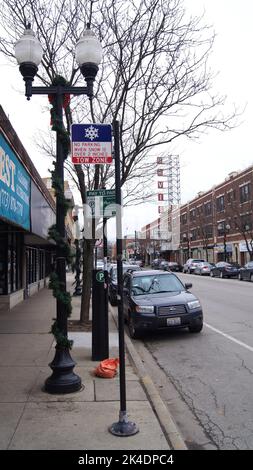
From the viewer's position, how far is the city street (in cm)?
521

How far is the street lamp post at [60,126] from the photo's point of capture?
6.30 m

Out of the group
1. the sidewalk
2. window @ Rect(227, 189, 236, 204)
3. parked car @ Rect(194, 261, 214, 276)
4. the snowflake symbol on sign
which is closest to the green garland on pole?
the sidewalk

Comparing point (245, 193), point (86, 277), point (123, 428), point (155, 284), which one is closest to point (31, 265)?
point (86, 277)

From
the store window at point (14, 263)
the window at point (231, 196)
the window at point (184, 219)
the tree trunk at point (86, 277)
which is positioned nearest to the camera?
→ the tree trunk at point (86, 277)

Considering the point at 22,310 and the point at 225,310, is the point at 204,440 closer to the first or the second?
the point at 225,310

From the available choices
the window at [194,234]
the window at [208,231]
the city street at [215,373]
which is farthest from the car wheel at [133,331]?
the window at [194,234]

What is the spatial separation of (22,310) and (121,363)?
38.3ft

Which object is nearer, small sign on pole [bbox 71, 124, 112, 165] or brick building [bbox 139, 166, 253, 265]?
small sign on pole [bbox 71, 124, 112, 165]

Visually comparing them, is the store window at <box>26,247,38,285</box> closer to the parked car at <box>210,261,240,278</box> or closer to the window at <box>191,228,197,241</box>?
the parked car at <box>210,261,240,278</box>

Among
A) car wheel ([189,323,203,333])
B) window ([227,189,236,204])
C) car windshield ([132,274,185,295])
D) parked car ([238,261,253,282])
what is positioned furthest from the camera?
window ([227,189,236,204])

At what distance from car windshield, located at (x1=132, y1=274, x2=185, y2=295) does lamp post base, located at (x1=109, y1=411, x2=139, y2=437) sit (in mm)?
6899

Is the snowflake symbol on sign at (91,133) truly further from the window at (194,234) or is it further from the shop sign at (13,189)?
the window at (194,234)

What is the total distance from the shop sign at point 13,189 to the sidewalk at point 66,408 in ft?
8.61

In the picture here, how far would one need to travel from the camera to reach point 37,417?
17.2 ft
